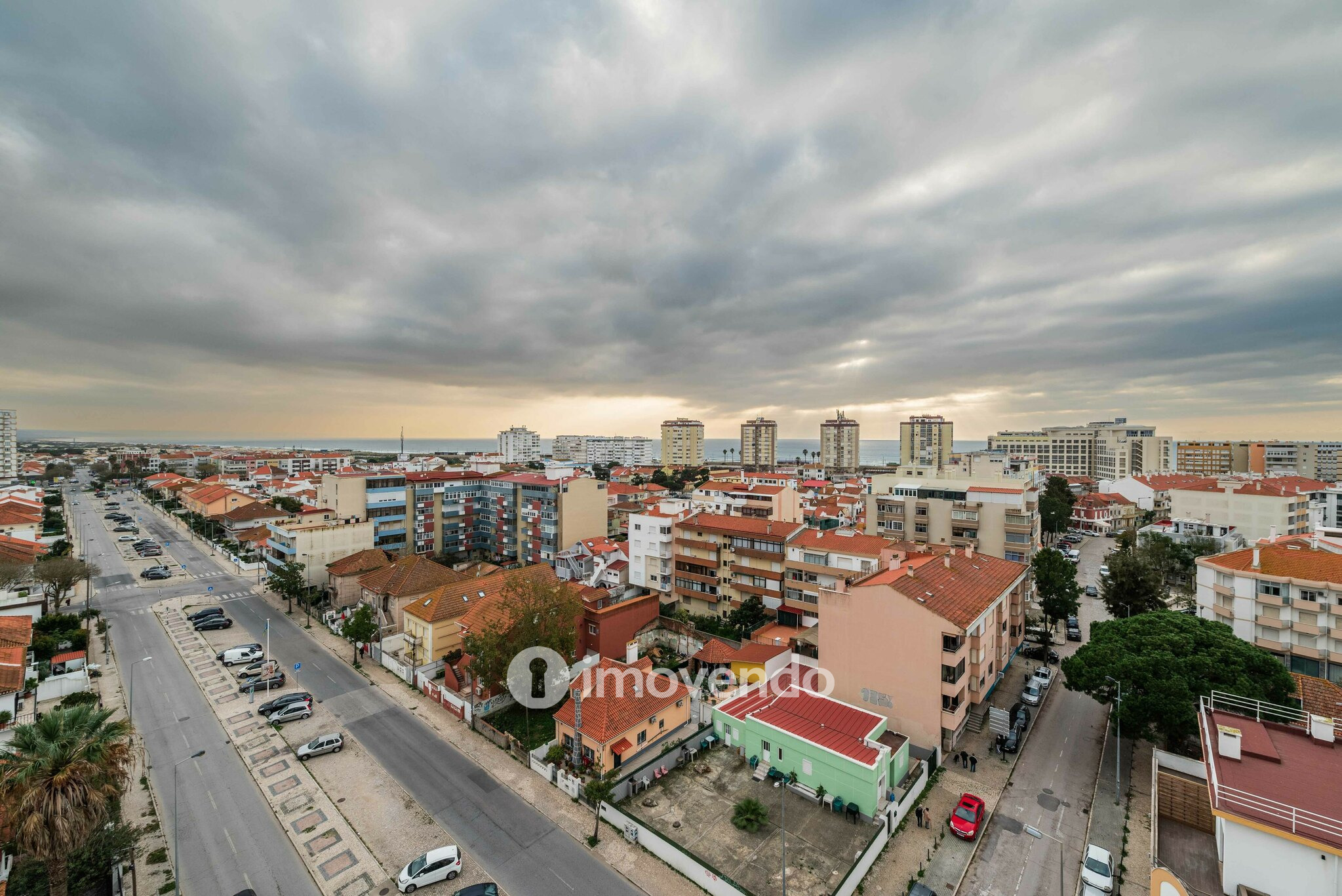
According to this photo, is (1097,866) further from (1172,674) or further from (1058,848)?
(1172,674)

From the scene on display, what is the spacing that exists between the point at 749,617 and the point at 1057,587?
75.6 feet

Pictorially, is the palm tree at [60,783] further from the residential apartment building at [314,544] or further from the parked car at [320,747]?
the residential apartment building at [314,544]

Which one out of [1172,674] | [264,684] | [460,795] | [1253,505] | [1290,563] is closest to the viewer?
[460,795]

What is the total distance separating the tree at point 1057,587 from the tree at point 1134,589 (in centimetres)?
339

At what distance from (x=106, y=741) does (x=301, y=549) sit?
38.3 meters

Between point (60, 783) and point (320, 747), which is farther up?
point (60, 783)

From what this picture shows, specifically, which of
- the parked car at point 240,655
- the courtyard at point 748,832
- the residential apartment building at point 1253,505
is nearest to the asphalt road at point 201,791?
the parked car at point 240,655

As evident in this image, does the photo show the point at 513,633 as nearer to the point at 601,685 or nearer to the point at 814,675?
the point at 601,685

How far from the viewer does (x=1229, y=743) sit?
57.5 ft

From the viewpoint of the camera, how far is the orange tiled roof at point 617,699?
83.7ft

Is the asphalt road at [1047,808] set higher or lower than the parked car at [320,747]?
lower

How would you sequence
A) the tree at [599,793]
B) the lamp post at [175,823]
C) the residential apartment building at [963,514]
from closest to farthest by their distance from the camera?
the lamp post at [175,823] → the tree at [599,793] → the residential apartment building at [963,514]

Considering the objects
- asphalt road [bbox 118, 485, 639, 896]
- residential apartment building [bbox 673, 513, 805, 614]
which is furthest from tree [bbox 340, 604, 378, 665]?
residential apartment building [bbox 673, 513, 805, 614]

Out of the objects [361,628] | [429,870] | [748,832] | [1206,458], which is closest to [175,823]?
[429,870]
